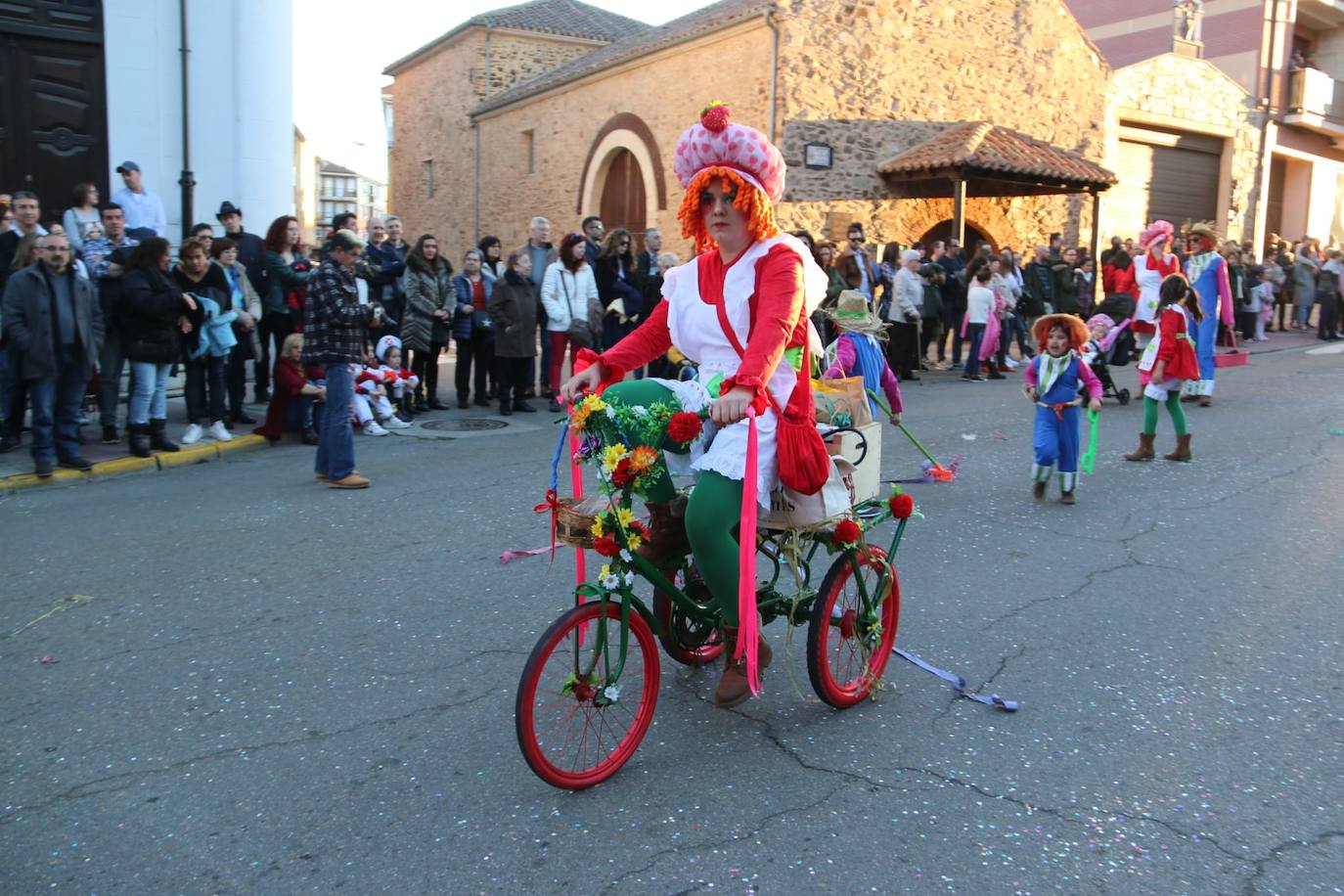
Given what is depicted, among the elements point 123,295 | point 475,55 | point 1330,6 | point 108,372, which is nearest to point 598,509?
point 123,295

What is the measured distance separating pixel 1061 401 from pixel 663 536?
4.72 meters

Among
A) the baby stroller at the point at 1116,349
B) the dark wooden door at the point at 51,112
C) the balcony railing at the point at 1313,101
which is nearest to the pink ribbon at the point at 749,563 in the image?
the baby stroller at the point at 1116,349

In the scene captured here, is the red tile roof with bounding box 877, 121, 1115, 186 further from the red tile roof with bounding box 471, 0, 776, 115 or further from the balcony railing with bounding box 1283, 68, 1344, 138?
the balcony railing with bounding box 1283, 68, 1344, 138

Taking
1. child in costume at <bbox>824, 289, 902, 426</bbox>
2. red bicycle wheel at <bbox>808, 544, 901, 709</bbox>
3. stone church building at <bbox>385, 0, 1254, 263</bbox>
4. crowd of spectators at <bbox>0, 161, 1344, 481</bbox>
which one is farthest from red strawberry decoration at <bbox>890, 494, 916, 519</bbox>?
stone church building at <bbox>385, 0, 1254, 263</bbox>

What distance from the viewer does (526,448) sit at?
9328mm

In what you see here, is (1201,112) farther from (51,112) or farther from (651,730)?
(651,730)

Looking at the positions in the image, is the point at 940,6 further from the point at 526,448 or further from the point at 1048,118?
the point at 526,448

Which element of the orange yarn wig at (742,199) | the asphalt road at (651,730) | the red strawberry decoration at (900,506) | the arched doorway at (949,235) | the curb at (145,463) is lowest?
the asphalt road at (651,730)

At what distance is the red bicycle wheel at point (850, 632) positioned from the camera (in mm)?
3777

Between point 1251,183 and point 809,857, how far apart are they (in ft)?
99.2

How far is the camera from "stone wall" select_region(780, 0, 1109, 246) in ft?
59.0

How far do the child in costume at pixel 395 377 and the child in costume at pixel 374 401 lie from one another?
0.09ft

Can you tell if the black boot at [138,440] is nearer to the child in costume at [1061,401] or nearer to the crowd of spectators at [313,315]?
the crowd of spectators at [313,315]

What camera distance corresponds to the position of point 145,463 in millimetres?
8461
